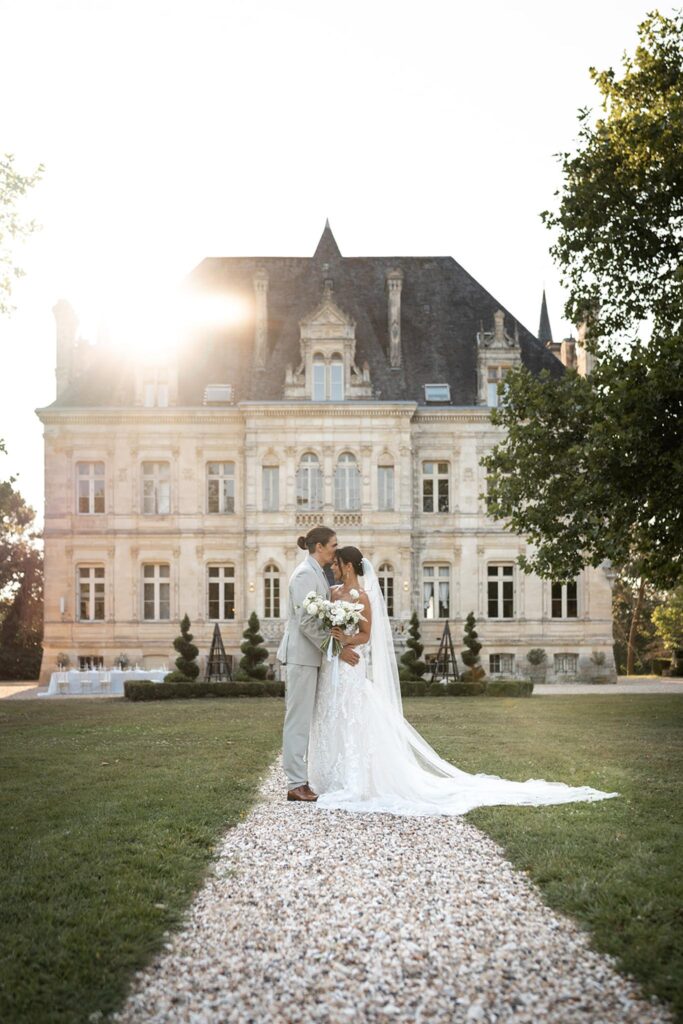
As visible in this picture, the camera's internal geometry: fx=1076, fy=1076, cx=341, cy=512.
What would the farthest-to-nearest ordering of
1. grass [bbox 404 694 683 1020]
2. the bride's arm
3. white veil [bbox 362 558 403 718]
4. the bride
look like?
white veil [bbox 362 558 403 718] < the bride's arm < the bride < grass [bbox 404 694 683 1020]

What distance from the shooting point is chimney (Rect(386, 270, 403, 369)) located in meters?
39.6

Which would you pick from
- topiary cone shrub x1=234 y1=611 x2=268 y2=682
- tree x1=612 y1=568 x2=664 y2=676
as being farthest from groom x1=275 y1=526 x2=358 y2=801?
tree x1=612 y1=568 x2=664 y2=676

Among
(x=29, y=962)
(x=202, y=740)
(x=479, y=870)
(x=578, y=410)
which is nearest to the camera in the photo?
(x=29, y=962)

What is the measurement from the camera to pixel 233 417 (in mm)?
39094

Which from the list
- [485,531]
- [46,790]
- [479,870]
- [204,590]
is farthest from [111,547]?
[479,870]

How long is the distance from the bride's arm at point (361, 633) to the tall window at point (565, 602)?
96.8 ft

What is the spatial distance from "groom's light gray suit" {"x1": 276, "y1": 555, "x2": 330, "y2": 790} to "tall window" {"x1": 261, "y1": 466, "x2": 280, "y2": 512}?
2802 centimetres

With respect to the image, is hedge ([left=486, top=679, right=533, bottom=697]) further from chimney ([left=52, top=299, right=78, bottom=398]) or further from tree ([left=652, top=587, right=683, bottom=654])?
chimney ([left=52, top=299, right=78, bottom=398])

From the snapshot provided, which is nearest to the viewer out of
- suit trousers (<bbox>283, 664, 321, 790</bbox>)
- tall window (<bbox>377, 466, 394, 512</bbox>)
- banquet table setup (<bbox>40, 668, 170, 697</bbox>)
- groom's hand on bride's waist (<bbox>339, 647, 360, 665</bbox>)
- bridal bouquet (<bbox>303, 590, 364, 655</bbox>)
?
suit trousers (<bbox>283, 664, 321, 790</bbox>)

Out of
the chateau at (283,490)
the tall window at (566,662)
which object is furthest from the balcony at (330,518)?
the tall window at (566,662)

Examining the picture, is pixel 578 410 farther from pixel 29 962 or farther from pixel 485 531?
pixel 485 531

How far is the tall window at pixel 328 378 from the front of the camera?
38.6 metres

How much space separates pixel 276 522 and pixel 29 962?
109ft

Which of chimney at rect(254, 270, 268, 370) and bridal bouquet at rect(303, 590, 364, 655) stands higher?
chimney at rect(254, 270, 268, 370)
